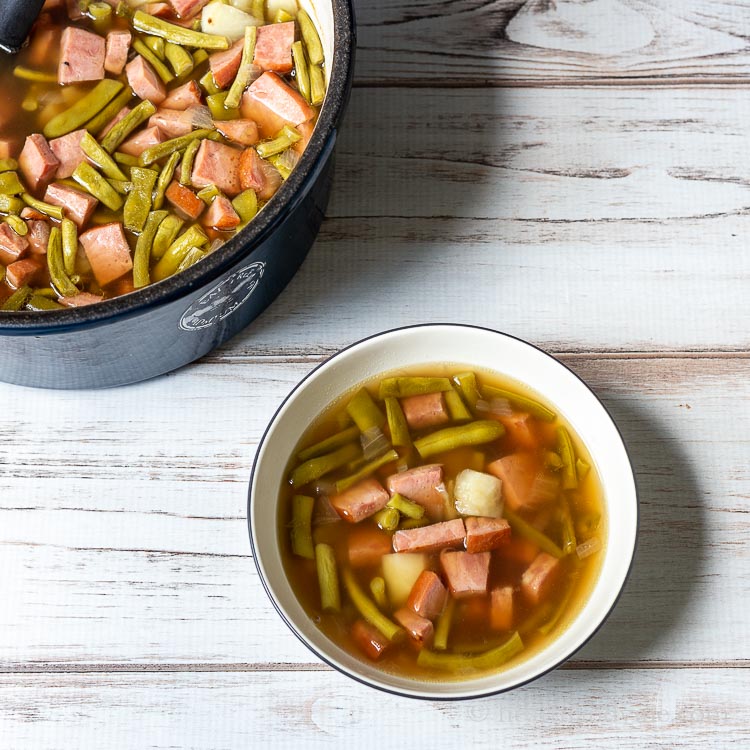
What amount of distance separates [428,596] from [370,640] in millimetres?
106

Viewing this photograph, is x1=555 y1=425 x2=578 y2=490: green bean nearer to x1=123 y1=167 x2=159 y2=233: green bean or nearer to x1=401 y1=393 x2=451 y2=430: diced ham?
x1=401 y1=393 x2=451 y2=430: diced ham

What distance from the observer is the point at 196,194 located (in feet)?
4.74

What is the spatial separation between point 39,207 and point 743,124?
1.26m

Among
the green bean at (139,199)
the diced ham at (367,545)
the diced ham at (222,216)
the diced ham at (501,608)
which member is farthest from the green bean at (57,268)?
the diced ham at (501,608)

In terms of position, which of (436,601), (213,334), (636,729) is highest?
(213,334)

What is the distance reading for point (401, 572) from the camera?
4.65 ft

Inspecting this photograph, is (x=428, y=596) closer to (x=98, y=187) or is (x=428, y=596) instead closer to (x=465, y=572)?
(x=465, y=572)

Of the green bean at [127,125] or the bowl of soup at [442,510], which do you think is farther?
the green bean at [127,125]

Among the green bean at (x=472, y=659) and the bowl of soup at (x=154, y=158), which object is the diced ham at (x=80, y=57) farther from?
the green bean at (x=472, y=659)

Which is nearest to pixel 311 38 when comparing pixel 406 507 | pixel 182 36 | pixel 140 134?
pixel 182 36

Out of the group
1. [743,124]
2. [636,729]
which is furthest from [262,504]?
[743,124]

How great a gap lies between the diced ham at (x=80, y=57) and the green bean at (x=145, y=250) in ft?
0.92

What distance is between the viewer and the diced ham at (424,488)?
57.0 inches

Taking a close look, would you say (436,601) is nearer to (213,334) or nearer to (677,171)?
(213,334)
